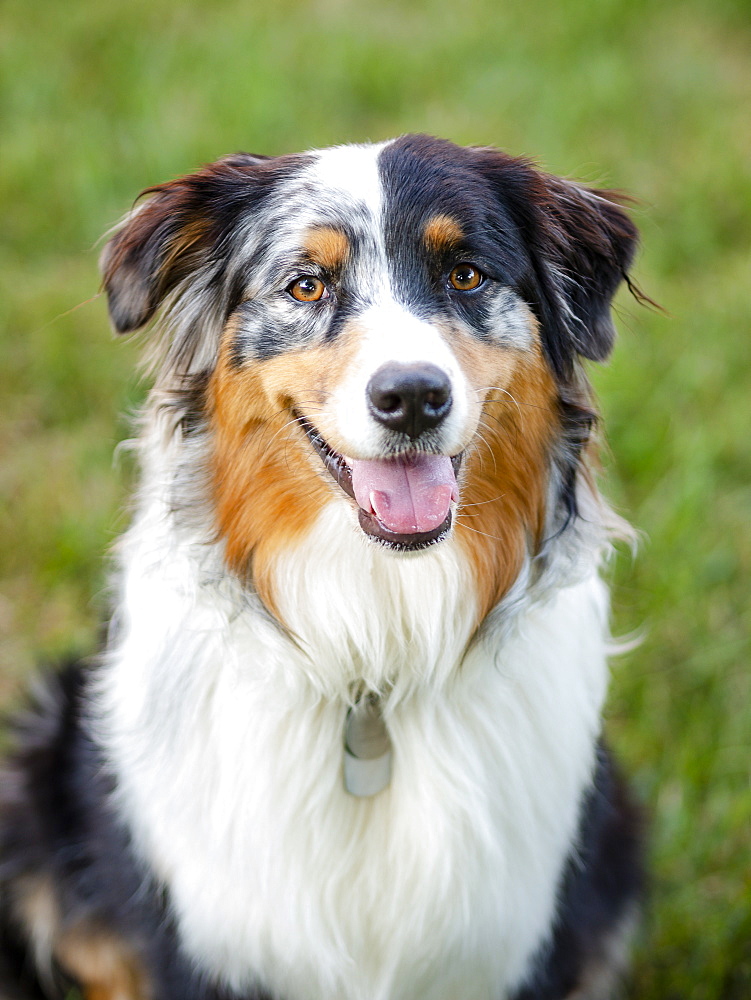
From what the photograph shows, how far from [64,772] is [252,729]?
87 cm

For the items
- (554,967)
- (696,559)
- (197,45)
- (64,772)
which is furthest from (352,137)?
(554,967)

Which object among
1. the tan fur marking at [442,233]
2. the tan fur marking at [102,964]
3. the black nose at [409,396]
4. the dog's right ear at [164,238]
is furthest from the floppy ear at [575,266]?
the tan fur marking at [102,964]

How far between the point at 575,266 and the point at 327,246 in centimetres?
68

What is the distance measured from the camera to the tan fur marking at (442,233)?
2404 millimetres

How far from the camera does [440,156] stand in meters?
2.52

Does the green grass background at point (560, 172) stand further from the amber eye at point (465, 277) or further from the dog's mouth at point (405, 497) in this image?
the dog's mouth at point (405, 497)

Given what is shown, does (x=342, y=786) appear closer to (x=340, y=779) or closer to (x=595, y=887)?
(x=340, y=779)

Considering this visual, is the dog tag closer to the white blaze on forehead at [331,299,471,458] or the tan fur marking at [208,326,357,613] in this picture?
the tan fur marking at [208,326,357,613]

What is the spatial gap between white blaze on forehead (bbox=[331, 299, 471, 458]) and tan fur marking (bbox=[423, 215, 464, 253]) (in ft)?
0.75

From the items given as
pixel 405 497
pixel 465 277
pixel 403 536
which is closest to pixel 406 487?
pixel 405 497

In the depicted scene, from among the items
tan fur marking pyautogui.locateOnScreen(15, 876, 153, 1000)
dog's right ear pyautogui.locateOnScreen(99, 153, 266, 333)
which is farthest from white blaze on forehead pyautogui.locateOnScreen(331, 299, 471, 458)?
tan fur marking pyautogui.locateOnScreen(15, 876, 153, 1000)

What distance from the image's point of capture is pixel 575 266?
8.59 ft

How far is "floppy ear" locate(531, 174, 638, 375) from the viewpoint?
2.60m

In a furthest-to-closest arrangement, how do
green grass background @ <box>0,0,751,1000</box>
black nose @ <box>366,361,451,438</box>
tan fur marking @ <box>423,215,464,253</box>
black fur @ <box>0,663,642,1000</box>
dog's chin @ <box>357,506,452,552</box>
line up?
green grass background @ <box>0,0,751,1000</box> < black fur @ <box>0,663,642,1000</box> < tan fur marking @ <box>423,215,464,253</box> < dog's chin @ <box>357,506,452,552</box> < black nose @ <box>366,361,451,438</box>
